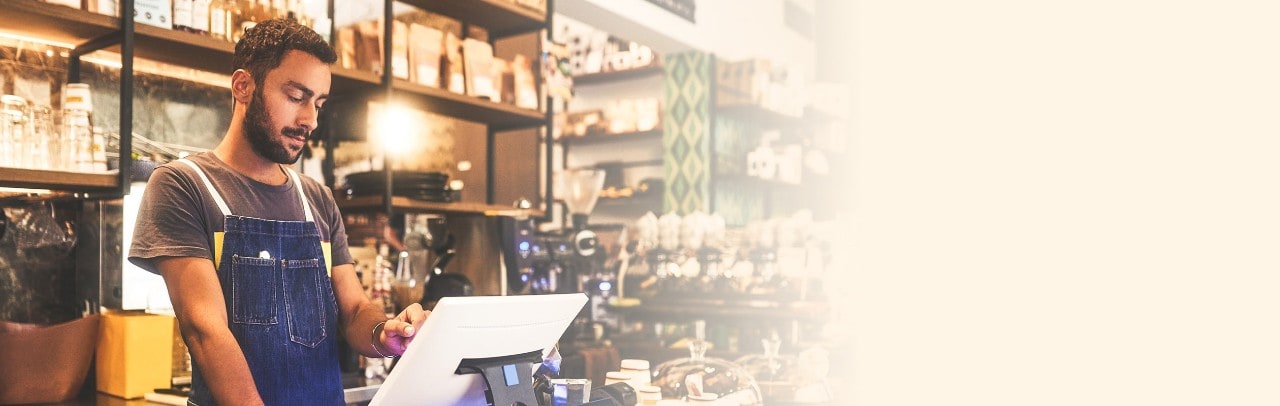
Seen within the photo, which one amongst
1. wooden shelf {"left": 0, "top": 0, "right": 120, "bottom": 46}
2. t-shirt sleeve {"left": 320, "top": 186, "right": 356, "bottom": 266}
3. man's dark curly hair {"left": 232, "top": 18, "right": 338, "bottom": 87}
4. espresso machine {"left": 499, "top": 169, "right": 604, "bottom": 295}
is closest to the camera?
man's dark curly hair {"left": 232, "top": 18, "right": 338, "bottom": 87}

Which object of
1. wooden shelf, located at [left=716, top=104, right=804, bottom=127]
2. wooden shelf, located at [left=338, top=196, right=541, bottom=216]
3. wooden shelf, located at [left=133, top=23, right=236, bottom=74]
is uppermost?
wooden shelf, located at [left=716, top=104, right=804, bottom=127]

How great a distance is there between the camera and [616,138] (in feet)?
21.8

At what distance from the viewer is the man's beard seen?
180cm

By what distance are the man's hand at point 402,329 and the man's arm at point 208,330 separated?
0.24 meters

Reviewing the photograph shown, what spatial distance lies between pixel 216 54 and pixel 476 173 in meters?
1.39

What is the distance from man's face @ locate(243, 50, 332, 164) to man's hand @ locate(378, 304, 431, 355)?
1.30 ft

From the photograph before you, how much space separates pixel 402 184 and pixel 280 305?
4.52ft

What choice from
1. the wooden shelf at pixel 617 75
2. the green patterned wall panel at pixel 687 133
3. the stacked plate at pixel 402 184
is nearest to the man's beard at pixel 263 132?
the stacked plate at pixel 402 184

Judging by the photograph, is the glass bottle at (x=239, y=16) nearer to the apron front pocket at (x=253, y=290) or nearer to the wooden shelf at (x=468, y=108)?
the wooden shelf at (x=468, y=108)

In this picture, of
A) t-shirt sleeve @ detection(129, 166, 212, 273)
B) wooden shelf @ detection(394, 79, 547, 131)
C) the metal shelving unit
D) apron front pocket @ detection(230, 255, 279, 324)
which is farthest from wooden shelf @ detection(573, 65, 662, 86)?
t-shirt sleeve @ detection(129, 166, 212, 273)

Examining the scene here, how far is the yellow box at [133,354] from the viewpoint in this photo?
2350mm

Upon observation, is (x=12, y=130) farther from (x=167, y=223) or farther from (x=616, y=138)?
(x=616, y=138)

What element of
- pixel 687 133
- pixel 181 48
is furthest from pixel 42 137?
pixel 687 133

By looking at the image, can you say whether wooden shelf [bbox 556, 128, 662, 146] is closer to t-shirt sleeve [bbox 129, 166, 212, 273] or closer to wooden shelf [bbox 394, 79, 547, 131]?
wooden shelf [bbox 394, 79, 547, 131]
